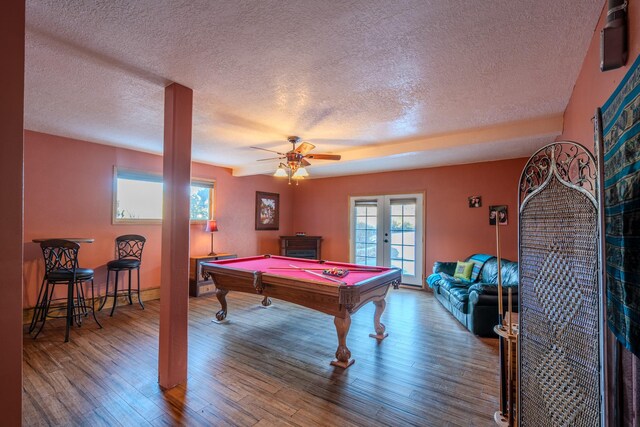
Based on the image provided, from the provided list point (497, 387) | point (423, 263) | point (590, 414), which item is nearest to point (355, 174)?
point (423, 263)

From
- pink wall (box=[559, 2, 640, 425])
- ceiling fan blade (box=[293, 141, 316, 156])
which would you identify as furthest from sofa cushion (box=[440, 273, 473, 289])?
ceiling fan blade (box=[293, 141, 316, 156])

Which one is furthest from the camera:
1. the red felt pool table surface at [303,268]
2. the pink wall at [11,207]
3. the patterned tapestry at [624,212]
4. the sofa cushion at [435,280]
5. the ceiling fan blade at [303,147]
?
the sofa cushion at [435,280]

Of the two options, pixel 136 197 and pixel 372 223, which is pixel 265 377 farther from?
pixel 372 223

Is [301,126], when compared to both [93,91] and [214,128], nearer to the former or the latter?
[214,128]

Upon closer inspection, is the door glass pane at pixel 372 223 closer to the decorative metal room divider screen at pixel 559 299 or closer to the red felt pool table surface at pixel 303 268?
the red felt pool table surface at pixel 303 268

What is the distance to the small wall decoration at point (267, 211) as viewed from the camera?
7.05 metres

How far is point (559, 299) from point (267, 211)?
6487mm

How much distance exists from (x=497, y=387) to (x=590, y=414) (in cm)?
149

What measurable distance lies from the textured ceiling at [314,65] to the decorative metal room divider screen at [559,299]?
965 millimetres

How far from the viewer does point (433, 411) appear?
2102 millimetres

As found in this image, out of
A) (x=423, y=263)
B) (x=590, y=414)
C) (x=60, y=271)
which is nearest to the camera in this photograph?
(x=590, y=414)

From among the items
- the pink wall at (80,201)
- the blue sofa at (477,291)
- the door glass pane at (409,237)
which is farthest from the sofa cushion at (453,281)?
the pink wall at (80,201)

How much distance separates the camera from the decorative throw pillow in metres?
4.77

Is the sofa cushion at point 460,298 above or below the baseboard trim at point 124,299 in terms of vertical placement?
above
